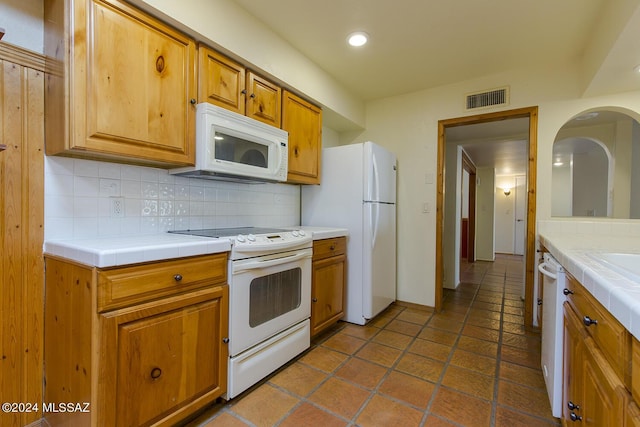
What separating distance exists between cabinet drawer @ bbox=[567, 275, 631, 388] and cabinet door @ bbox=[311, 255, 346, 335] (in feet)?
5.17

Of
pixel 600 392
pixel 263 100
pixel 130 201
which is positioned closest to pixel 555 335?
pixel 600 392

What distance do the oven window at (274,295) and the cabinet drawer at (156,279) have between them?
265mm

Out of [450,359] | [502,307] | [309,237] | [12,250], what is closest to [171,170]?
[12,250]

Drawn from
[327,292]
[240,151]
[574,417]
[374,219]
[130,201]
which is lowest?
[574,417]

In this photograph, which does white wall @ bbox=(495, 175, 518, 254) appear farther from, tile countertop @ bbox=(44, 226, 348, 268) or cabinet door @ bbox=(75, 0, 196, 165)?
cabinet door @ bbox=(75, 0, 196, 165)

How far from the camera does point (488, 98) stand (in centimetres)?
280

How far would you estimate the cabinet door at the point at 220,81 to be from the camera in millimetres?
1752

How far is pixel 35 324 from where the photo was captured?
4.64ft

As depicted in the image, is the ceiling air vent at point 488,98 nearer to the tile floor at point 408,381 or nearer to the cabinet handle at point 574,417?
the tile floor at point 408,381

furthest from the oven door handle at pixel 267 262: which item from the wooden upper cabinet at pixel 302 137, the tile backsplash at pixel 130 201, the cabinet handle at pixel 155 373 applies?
the wooden upper cabinet at pixel 302 137

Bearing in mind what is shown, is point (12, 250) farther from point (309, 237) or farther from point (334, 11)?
point (334, 11)

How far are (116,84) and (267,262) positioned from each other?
3.86 feet

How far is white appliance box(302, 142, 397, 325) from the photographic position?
2674 mm

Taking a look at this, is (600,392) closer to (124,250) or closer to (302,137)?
(124,250)
